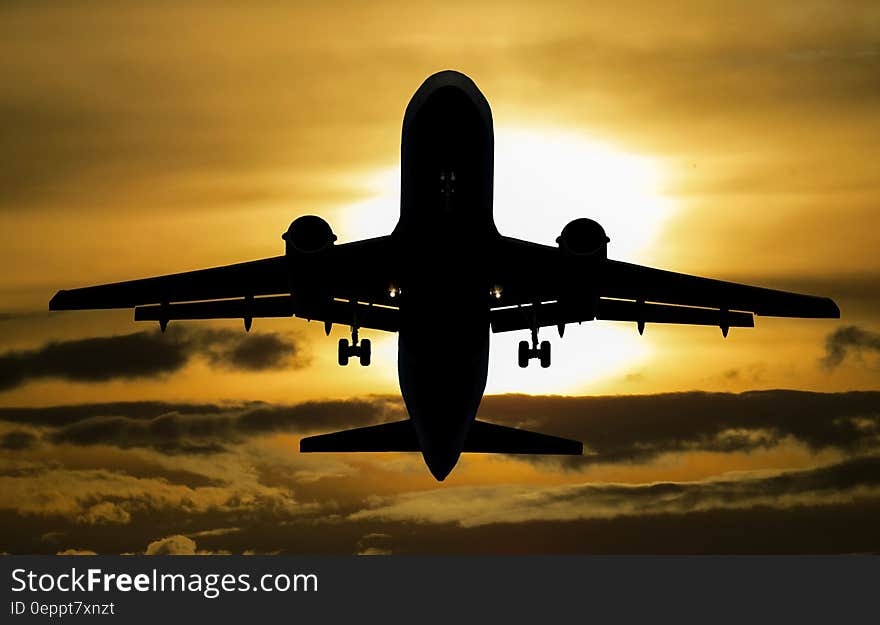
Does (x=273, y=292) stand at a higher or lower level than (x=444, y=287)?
higher

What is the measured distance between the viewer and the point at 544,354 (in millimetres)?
42250

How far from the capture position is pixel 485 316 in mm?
37969

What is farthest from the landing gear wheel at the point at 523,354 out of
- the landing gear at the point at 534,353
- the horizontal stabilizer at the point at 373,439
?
the horizontal stabilizer at the point at 373,439

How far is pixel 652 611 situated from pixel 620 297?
197 ft

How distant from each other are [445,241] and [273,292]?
30.9 feet

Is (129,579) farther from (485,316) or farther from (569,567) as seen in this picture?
(485,316)

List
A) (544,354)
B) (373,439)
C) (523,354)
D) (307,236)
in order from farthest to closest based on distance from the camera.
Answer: (373,439) → (523,354) → (544,354) → (307,236)

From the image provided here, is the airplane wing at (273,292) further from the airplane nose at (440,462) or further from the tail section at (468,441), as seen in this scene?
the tail section at (468,441)

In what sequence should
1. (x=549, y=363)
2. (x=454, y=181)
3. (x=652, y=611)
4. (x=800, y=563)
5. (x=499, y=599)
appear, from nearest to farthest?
(x=454, y=181) < (x=549, y=363) < (x=652, y=611) < (x=499, y=599) < (x=800, y=563)

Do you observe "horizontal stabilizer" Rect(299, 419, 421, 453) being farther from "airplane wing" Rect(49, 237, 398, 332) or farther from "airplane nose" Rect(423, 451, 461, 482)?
"airplane wing" Rect(49, 237, 398, 332)

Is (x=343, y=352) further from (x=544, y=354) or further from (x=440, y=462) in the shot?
(x=544, y=354)

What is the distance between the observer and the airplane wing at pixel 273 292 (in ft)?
117

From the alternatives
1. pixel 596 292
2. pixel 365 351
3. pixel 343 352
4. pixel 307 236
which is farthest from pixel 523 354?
pixel 307 236

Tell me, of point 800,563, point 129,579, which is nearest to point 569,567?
point 800,563
